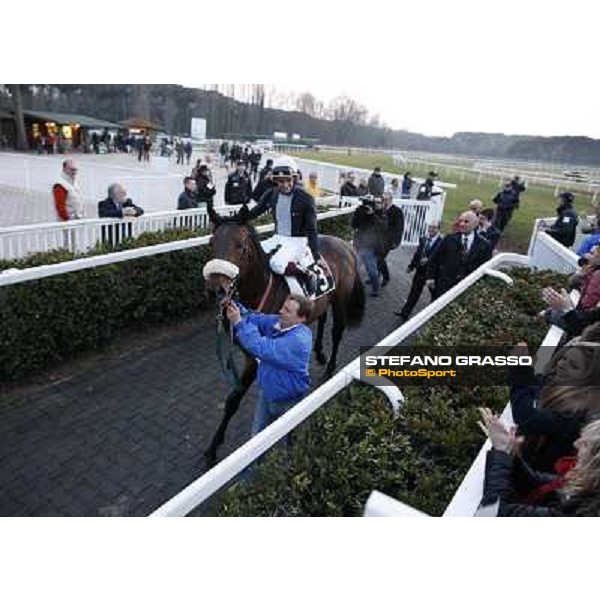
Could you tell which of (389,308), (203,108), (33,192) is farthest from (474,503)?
(203,108)

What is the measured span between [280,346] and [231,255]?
106cm

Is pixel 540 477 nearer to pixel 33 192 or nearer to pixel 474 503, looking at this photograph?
pixel 474 503

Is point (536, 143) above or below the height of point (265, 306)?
above

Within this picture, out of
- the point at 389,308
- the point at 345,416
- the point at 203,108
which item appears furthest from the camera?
the point at 203,108

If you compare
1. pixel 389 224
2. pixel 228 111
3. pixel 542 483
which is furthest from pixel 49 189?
pixel 228 111

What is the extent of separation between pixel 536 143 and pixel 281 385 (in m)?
21.8

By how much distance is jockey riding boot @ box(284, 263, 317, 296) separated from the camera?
4469mm

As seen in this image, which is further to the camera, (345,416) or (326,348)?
(326,348)

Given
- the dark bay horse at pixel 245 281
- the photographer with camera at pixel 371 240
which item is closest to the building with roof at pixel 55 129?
the photographer with camera at pixel 371 240

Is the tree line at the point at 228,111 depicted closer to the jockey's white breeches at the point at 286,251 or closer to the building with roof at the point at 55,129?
the building with roof at the point at 55,129

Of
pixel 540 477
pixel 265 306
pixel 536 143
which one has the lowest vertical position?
pixel 265 306

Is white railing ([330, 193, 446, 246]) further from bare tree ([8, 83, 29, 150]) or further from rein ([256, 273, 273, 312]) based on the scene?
bare tree ([8, 83, 29, 150])

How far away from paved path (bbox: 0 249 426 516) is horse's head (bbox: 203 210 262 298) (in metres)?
1.51

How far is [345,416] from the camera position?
253cm
